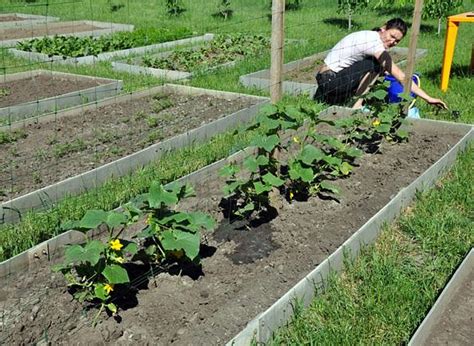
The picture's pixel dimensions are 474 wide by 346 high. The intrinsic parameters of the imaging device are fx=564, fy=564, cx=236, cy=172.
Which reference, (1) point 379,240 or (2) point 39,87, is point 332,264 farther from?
(2) point 39,87

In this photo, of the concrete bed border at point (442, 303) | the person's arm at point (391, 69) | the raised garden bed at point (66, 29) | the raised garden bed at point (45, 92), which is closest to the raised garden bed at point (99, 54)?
the raised garden bed at point (45, 92)

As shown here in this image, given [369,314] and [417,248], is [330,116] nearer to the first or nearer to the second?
[417,248]

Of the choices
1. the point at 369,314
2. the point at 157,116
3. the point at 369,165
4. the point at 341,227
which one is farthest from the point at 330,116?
the point at 369,314

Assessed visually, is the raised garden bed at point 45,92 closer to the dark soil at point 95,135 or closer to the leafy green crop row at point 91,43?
the dark soil at point 95,135

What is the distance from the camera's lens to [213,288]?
10.1ft

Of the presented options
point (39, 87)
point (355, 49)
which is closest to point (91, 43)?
point (39, 87)

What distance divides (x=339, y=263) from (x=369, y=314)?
16.1 inches

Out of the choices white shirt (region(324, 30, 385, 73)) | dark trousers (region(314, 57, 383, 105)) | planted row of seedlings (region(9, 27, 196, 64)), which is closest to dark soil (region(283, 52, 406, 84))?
dark trousers (region(314, 57, 383, 105))

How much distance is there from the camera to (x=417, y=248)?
3727 millimetres

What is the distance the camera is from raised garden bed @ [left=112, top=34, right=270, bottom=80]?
810 cm

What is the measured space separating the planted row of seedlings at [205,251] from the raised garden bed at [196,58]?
3.82 metres

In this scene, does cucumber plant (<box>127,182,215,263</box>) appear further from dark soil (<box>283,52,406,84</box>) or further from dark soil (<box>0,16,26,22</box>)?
dark soil (<box>0,16,26,22</box>)

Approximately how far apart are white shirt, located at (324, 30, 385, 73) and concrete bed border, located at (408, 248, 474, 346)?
327 cm

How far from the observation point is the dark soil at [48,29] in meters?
12.0
